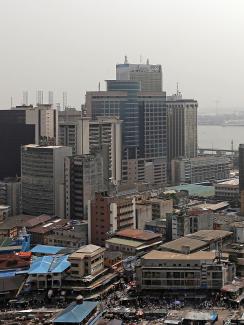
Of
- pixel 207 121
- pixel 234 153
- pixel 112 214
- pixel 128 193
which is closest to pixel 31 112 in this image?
pixel 128 193

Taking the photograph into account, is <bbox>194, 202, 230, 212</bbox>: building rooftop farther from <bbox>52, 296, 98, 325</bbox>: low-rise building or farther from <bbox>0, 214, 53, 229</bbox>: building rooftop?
<bbox>52, 296, 98, 325</bbox>: low-rise building

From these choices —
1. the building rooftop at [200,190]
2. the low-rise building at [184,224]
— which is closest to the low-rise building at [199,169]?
the building rooftop at [200,190]

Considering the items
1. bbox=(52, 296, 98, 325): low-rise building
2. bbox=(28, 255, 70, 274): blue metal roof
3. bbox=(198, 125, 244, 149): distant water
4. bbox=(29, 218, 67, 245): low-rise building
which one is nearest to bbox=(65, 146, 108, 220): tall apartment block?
bbox=(29, 218, 67, 245): low-rise building

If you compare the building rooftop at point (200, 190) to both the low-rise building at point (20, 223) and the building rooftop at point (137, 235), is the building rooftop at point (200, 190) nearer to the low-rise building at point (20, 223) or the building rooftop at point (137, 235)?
the low-rise building at point (20, 223)

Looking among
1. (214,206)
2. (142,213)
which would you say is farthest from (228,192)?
(142,213)

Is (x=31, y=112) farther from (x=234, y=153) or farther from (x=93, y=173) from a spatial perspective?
(x=234, y=153)

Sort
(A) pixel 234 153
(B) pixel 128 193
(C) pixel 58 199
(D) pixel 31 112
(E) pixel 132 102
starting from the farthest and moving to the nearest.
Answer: (A) pixel 234 153, (E) pixel 132 102, (D) pixel 31 112, (B) pixel 128 193, (C) pixel 58 199
